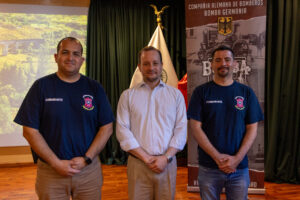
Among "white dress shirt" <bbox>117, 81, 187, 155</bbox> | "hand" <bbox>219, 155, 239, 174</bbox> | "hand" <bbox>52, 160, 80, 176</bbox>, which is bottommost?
"hand" <bbox>219, 155, 239, 174</bbox>

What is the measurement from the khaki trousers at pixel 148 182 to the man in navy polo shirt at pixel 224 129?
0.28 m

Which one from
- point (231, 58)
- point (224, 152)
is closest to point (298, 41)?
point (231, 58)

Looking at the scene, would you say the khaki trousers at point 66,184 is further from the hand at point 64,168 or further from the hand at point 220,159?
the hand at point 220,159

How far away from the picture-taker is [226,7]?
2.82 meters

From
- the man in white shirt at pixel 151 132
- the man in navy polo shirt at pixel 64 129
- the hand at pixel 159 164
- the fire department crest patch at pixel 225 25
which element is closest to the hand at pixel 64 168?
the man in navy polo shirt at pixel 64 129

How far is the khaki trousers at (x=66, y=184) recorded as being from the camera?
1.53 metres

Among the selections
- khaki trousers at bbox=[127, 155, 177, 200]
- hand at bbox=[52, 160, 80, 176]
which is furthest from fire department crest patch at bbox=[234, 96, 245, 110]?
hand at bbox=[52, 160, 80, 176]

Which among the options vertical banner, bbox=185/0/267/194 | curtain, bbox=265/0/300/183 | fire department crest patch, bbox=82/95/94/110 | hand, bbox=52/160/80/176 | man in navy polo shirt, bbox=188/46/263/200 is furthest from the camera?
curtain, bbox=265/0/300/183

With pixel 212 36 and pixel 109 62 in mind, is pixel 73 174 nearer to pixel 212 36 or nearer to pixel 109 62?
pixel 212 36

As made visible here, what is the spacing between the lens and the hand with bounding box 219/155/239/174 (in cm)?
167

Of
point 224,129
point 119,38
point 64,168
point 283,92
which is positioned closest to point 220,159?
point 224,129

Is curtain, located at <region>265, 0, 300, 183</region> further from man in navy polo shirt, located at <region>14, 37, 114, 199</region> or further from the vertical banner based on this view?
man in navy polo shirt, located at <region>14, 37, 114, 199</region>

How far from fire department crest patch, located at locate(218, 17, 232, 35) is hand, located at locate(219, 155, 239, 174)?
1654 millimetres

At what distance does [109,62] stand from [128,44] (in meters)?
0.47
